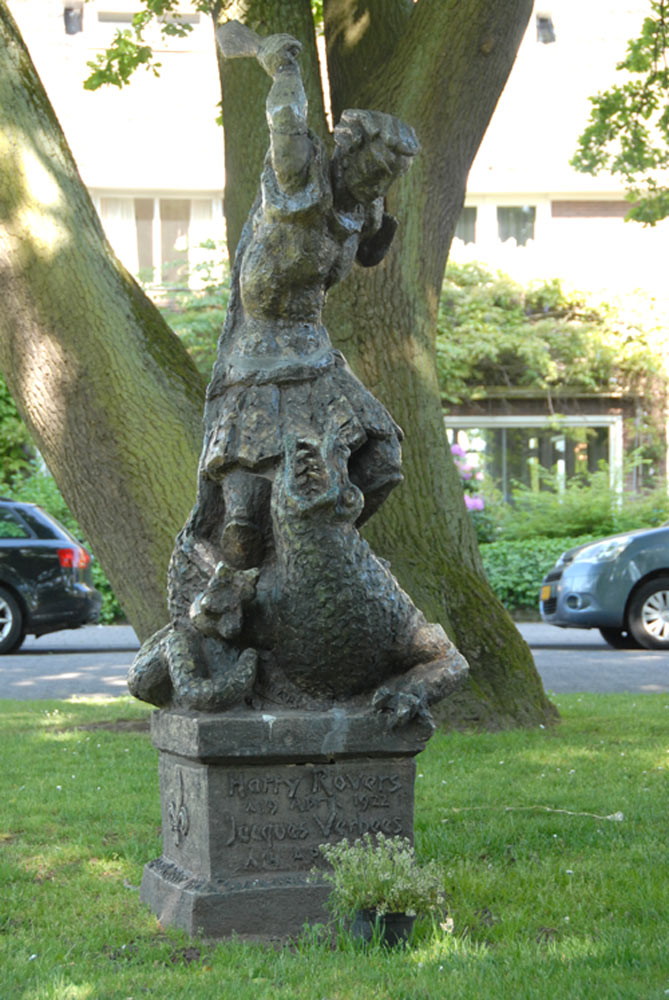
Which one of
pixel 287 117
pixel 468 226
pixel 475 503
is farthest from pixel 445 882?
pixel 468 226

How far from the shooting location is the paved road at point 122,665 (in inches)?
469

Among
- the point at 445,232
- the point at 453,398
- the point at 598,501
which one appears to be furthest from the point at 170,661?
the point at 453,398

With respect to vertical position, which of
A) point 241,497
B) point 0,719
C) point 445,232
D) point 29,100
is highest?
point 29,100

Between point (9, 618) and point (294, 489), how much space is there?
11.8 meters

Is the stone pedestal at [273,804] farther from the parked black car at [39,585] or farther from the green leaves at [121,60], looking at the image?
the parked black car at [39,585]

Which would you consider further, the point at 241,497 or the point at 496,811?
the point at 496,811

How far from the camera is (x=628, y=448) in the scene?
24984mm

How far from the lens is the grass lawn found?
369 cm

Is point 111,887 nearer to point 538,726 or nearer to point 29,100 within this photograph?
point 538,726

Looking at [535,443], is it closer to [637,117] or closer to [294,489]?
[637,117]

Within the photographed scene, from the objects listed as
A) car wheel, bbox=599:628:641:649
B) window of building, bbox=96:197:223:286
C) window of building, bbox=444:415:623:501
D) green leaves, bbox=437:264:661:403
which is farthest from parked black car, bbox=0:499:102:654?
window of building, bbox=96:197:223:286

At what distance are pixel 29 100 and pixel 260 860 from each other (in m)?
4.99

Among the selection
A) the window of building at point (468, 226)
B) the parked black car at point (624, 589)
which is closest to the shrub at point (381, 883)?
the parked black car at point (624, 589)

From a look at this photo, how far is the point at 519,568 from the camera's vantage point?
19.5 m
